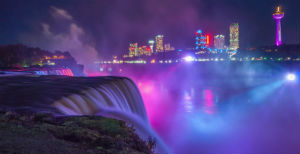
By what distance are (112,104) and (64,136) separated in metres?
5.28

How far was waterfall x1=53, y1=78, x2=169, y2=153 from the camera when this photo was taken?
8391 millimetres

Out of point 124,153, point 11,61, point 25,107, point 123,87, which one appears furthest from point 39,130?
point 11,61

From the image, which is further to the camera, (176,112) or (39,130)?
(176,112)

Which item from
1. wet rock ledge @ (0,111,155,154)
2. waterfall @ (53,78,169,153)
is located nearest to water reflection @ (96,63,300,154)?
waterfall @ (53,78,169,153)

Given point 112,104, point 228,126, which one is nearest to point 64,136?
point 112,104

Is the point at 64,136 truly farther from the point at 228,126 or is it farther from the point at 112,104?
the point at 228,126

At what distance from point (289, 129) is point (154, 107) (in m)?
12.6

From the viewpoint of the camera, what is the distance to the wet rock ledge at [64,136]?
4.16m

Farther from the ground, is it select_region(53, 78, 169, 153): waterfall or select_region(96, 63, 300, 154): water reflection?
select_region(53, 78, 169, 153): waterfall

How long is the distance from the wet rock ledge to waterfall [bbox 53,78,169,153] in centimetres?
180

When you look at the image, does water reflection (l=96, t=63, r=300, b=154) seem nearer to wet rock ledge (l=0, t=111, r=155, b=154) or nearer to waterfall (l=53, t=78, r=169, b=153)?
waterfall (l=53, t=78, r=169, b=153)

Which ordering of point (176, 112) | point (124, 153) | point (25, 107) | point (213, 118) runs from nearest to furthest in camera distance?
1. point (124, 153)
2. point (25, 107)
3. point (213, 118)
4. point (176, 112)

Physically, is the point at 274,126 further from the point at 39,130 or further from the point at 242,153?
the point at 39,130

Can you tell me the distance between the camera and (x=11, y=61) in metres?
46.8
